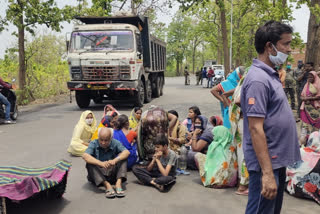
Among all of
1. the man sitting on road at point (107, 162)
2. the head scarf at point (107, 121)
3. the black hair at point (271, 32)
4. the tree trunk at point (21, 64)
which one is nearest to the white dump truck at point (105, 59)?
the tree trunk at point (21, 64)

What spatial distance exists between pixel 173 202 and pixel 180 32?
66170 mm

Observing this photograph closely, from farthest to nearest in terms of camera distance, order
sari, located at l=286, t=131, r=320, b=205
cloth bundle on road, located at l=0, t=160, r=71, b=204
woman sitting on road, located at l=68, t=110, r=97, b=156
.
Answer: woman sitting on road, located at l=68, t=110, r=97, b=156, sari, located at l=286, t=131, r=320, b=205, cloth bundle on road, located at l=0, t=160, r=71, b=204

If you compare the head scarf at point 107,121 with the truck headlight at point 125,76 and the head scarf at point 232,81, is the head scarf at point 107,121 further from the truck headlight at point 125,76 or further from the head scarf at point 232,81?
the truck headlight at point 125,76

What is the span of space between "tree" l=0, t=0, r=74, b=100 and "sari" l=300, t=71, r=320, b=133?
1121 centimetres


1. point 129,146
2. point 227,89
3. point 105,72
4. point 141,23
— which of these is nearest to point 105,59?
point 105,72

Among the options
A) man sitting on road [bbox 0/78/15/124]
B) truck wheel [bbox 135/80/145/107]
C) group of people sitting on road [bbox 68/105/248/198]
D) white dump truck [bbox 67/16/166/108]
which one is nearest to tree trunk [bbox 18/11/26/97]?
white dump truck [bbox 67/16/166/108]

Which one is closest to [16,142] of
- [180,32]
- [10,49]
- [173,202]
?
[173,202]

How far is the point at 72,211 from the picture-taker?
389cm

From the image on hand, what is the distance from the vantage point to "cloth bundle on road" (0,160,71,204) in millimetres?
3396

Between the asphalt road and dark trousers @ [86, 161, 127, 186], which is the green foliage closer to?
the asphalt road

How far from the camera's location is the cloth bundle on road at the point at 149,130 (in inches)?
214

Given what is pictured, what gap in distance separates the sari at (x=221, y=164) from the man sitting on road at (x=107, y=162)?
1188 mm

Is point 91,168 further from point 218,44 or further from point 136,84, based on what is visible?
point 218,44

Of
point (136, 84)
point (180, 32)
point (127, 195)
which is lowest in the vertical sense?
point (127, 195)
